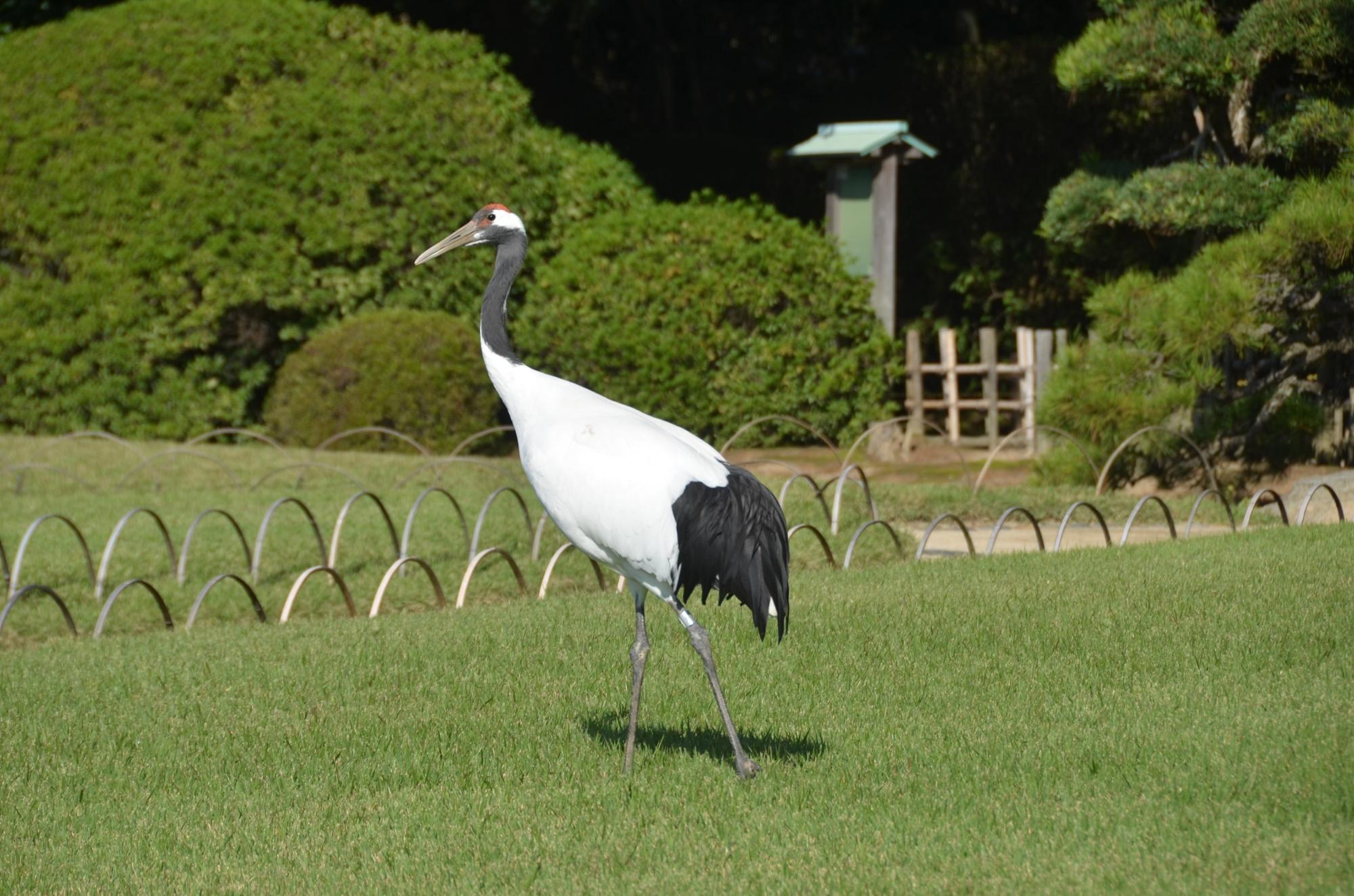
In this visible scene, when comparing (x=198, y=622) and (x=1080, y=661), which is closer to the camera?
(x=1080, y=661)

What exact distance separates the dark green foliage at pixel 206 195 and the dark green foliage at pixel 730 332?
1775 mm

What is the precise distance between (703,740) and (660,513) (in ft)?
3.31

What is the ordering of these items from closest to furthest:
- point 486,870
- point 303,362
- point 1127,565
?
point 486,870 → point 1127,565 → point 303,362

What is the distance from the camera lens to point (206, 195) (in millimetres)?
14938

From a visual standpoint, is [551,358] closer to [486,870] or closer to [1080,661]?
[1080,661]

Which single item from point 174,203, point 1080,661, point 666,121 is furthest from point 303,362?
point 1080,661

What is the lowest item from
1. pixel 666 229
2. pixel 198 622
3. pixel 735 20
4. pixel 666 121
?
pixel 198 622

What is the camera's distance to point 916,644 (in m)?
6.38

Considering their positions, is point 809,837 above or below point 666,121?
below

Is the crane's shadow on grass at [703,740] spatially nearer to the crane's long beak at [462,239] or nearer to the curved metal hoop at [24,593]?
the crane's long beak at [462,239]

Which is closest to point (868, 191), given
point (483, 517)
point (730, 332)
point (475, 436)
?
point (730, 332)

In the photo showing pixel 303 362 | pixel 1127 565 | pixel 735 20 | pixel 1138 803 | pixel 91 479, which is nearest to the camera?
pixel 1138 803

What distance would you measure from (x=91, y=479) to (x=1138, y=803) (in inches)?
421

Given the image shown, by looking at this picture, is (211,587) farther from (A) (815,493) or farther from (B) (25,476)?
(B) (25,476)
